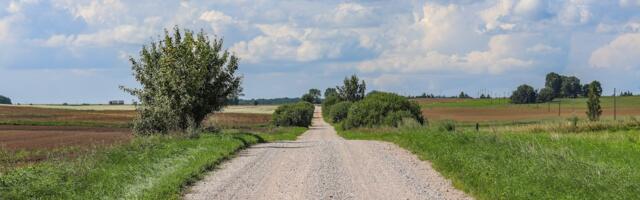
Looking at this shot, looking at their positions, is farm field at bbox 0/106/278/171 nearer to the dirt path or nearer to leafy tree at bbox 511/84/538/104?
the dirt path

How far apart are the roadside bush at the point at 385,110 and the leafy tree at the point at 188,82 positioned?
90.9ft

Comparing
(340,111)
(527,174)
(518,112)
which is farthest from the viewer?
(518,112)

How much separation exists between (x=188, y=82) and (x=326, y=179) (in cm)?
2139

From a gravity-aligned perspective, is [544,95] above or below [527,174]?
above

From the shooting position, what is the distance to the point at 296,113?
375ft

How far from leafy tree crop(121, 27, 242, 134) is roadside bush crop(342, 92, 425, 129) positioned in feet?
90.9

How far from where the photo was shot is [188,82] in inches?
1513

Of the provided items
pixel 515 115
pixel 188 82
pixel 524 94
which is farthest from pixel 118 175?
pixel 524 94

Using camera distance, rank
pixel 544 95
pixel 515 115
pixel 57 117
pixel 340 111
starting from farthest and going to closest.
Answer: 1. pixel 544 95
2. pixel 340 111
3. pixel 515 115
4. pixel 57 117

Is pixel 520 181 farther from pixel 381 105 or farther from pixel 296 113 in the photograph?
pixel 296 113

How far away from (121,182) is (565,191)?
1026cm

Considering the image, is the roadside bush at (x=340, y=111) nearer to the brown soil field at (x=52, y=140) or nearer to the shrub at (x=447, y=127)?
the brown soil field at (x=52, y=140)

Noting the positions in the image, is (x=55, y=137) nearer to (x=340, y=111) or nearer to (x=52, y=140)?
(x=52, y=140)

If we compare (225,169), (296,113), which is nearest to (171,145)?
(225,169)
